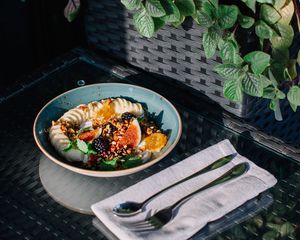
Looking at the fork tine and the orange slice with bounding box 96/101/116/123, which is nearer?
the fork tine

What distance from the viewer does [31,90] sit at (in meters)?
1.55

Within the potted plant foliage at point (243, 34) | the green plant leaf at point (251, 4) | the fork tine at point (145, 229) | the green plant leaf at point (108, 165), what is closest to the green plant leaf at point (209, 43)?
the potted plant foliage at point (243, 34)

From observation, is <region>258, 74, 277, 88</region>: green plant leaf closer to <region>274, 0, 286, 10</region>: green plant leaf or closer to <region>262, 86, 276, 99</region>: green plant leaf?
<region>262, 86, 276, 99</region>: green plant leaf

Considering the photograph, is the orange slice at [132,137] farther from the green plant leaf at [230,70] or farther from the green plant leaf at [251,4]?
the green plant leaf at [251,4]

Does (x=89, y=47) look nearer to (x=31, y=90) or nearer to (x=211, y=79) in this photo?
(x=31, y=90)

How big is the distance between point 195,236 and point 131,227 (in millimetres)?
125

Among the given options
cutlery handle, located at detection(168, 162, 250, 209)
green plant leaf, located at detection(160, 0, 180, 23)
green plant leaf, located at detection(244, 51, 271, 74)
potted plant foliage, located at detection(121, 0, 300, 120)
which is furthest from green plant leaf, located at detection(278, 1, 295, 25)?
cutlery handle, located at detection(168, 162, 250, 209)

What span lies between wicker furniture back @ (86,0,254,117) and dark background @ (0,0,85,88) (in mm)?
187

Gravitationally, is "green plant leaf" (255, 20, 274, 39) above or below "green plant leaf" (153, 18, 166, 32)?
above

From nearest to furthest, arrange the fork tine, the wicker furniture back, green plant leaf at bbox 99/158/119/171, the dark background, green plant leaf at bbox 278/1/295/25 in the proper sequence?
the fork tine, green plant leaf at bbox 99/158/119/171, green plant leaf at bbox 278/1/295/25, the wicker furniture back, the dark background

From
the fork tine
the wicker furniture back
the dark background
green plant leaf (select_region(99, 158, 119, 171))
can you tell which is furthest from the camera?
the dark background

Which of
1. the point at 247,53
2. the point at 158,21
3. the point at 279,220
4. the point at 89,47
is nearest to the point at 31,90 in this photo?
the point at 89,47

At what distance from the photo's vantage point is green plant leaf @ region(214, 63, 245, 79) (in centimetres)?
132

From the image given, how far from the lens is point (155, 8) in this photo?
1329mm
